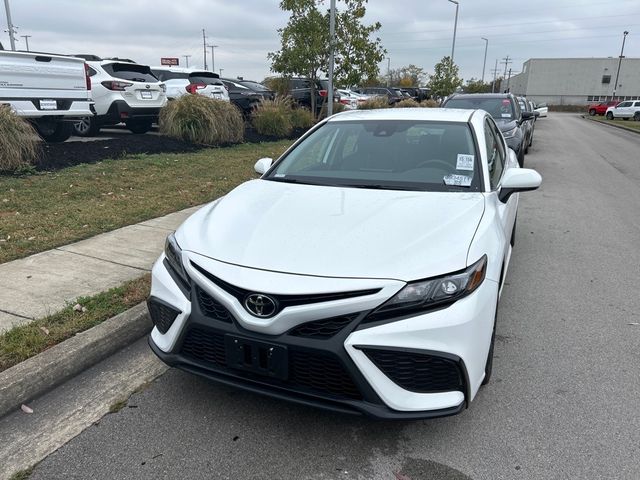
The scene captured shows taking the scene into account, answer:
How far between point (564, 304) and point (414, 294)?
103 inches

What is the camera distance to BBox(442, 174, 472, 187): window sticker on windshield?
11.5ft

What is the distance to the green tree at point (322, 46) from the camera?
1688 centimetres

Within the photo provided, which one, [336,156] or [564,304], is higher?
[336,156]

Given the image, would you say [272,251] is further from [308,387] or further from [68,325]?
[68,325]

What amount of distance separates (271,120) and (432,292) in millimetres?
12536

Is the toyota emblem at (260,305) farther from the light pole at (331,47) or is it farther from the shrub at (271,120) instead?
the light pole at (331,47)

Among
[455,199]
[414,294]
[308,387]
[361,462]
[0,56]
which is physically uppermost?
[0,56]

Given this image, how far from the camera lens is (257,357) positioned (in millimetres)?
2408

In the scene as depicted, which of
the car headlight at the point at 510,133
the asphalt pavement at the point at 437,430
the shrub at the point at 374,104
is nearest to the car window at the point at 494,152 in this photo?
the asphalt pavement at the point at 437,430

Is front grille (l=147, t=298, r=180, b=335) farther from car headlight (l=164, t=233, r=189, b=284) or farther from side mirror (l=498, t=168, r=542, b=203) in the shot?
side mirror (l=498, t=168, r=542, b=203)

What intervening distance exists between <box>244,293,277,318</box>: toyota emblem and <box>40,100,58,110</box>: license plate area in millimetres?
7827

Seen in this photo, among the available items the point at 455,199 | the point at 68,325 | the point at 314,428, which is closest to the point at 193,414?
the point at 314,428

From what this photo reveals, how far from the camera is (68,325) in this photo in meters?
3.41

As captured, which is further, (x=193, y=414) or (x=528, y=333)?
(x=528, y=333)
